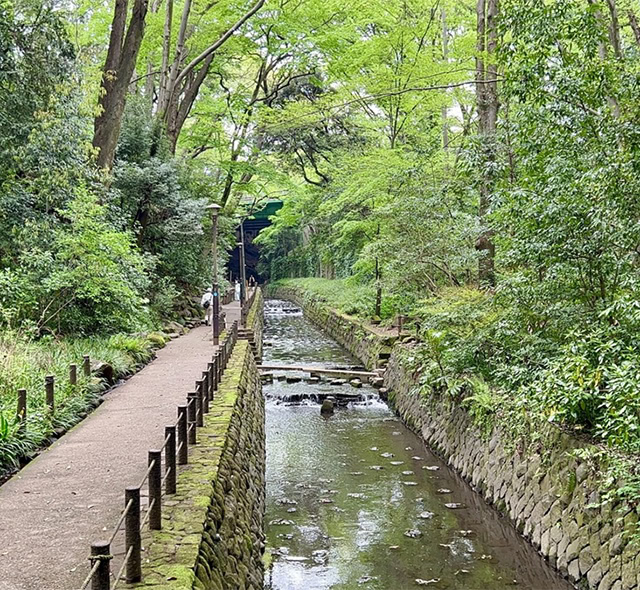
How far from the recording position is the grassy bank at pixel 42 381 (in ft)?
23.1

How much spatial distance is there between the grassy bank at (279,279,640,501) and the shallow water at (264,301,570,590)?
142 centimetres

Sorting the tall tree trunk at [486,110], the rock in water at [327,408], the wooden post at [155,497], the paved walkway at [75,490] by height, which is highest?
the tall tree trunk at [486,110]

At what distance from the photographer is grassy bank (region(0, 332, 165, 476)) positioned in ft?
23.1

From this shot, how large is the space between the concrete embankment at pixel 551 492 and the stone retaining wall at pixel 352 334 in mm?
6077

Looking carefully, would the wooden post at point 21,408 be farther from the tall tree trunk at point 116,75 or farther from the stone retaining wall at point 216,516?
the tall tree trunk at point 116,75

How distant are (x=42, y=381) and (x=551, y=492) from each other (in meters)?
7.58

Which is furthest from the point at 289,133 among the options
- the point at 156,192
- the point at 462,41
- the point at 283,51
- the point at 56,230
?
the point at 56,230

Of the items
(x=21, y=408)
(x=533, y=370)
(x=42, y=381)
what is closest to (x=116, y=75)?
(x=42, y=381)

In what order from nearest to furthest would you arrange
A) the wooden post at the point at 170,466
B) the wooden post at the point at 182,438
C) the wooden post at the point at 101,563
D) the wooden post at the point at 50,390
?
1. the wooden post at the point at 101,563
2. the wooden post at the point at 170,466
3. the wooden post at the point at 182,438
4. the wooden post at the point at 50,390

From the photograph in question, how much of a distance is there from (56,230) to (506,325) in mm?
10024

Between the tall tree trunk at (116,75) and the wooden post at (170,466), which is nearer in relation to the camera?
the wooden post at (170,466)

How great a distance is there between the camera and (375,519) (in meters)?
8.95

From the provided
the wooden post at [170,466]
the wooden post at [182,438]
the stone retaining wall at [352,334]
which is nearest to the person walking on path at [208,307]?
the stone retaining wall at [352,334]

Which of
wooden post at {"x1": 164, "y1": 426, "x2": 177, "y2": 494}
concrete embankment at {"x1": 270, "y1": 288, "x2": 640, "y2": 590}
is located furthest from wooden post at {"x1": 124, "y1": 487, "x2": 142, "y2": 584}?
concrete embankment at {"x1": 270, "y1": 288, "x2": 640, "y2": 590}
